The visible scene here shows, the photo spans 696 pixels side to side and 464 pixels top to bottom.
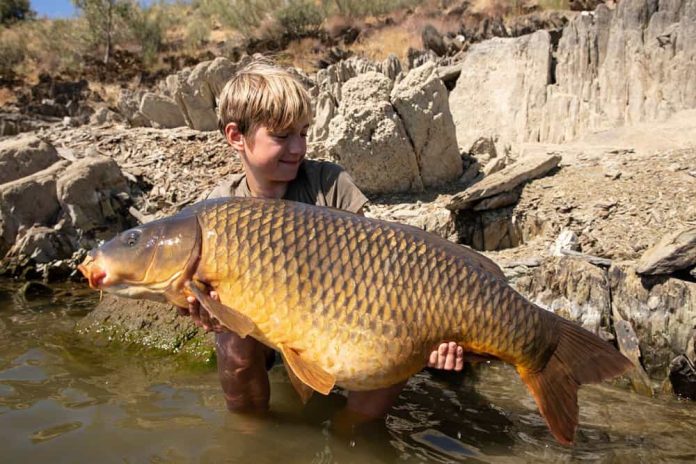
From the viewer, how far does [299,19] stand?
650 inches

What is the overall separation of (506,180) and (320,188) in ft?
9.32

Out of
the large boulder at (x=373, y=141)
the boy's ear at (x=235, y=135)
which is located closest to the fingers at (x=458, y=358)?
the boy's ear at (x=235, y=135)

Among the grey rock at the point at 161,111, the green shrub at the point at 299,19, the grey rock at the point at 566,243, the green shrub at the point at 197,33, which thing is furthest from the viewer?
the green shrub at the point at 197,33

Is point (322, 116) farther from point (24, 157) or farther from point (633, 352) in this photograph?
point (633, 352)

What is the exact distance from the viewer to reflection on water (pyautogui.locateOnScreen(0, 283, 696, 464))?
7.25 feet

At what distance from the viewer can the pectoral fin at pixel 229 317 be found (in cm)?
173

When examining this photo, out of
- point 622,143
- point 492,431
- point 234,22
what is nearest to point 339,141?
point 622,143

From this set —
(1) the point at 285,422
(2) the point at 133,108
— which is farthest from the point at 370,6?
(1) the point at 285,422

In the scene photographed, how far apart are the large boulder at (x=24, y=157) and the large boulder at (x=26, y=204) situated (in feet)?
0.82

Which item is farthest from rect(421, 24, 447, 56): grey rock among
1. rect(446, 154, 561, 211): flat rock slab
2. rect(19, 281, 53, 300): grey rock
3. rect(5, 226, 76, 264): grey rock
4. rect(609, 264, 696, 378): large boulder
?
rect(609, 264, 696, 378): large boulder

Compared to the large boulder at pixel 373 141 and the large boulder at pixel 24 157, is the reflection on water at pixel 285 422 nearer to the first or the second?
the large boulder at pixel 373 141

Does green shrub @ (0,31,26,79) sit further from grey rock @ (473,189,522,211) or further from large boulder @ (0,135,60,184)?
grey rock @ (473,189,522,211)

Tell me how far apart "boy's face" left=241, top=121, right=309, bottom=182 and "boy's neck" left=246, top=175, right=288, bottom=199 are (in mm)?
33

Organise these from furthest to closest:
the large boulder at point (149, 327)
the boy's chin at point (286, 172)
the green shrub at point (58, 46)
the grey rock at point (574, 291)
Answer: the green shrub at point (58, 46)
the large boulder at point (149, 327)
the grey rock at point (574, 291)
the boy's chin at point (286, 172)
